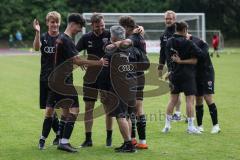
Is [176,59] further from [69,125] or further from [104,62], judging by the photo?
[69,125]

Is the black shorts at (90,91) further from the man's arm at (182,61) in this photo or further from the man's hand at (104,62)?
the man's arm at (182,61)

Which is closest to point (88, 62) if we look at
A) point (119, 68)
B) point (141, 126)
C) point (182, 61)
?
point (119, 68)

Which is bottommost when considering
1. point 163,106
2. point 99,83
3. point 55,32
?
point 163,106

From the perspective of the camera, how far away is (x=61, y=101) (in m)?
8.65

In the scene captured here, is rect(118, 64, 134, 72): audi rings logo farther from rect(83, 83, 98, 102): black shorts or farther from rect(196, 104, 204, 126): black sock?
rect(196, 104, 204, 126): black sock

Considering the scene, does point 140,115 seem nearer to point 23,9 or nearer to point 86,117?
point 86,117

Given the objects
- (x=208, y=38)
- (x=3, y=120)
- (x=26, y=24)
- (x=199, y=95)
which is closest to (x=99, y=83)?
(x=199, y=95)

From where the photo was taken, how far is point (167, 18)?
11.2m

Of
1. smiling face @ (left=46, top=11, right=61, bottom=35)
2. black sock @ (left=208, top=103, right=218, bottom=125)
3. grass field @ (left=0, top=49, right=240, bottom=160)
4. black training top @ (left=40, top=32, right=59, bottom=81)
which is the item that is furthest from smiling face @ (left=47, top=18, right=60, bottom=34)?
black sock @ (left=208, top=103, right=218, bottom=125)

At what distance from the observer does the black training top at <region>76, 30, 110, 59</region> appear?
9.11 metres

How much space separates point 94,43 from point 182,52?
1.93 metres

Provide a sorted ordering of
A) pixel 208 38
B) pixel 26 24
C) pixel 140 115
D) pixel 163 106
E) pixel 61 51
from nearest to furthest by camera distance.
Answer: pixel 61 51 → pixel 140 115 → pixel 163 106 → pixel 208 38 → pixel 26 24

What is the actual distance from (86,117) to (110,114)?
0.79 metres

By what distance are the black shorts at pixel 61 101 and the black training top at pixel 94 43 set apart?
0.89 metres
